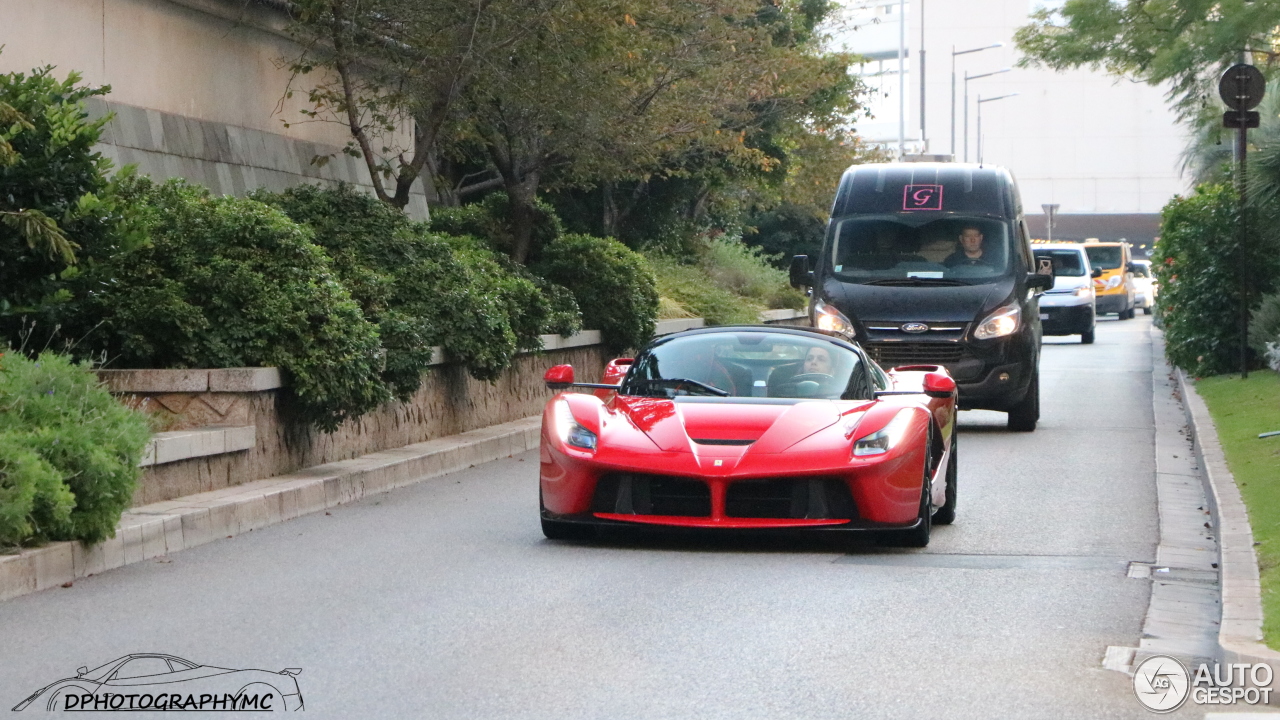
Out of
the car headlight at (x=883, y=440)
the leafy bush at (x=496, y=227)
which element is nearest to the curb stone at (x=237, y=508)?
the car headlight at (x=883, y=440)

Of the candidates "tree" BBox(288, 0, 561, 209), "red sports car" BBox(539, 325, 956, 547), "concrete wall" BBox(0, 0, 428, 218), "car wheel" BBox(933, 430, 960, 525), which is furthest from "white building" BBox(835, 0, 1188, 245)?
"red sports car" BBox(539, 325, 956, 547)

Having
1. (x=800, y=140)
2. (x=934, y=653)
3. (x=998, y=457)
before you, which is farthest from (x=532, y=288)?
(x=800, y=140)

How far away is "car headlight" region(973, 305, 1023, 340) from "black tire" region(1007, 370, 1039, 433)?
571mm

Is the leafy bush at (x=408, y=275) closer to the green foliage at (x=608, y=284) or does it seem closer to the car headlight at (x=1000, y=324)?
the green foliage at (x=608, y=284)

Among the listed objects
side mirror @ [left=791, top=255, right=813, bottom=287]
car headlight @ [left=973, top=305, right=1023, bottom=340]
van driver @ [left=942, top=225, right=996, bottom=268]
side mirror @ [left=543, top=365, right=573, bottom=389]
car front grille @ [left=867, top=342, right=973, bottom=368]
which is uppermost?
van driver @ [left=942, top=225, right=996, bottom=268]

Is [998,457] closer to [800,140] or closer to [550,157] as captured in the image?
[550,157]

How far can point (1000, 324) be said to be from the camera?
691 inches

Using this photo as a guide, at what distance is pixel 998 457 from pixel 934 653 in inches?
345

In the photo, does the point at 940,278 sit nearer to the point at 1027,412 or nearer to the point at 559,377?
the point at 1027,412

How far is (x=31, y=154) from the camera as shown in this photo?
11555 millimetres

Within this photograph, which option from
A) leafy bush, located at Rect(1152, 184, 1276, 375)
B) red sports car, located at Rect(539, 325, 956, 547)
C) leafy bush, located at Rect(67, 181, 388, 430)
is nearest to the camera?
red sports car, located at Rect(539, 325, 956, 547)

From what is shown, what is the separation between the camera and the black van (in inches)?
688

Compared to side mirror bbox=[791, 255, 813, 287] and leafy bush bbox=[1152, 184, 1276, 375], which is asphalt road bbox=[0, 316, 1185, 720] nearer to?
side mirror bbox=[791, 255, 813, 287]

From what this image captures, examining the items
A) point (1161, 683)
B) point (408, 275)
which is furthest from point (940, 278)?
point (1161, 683)
